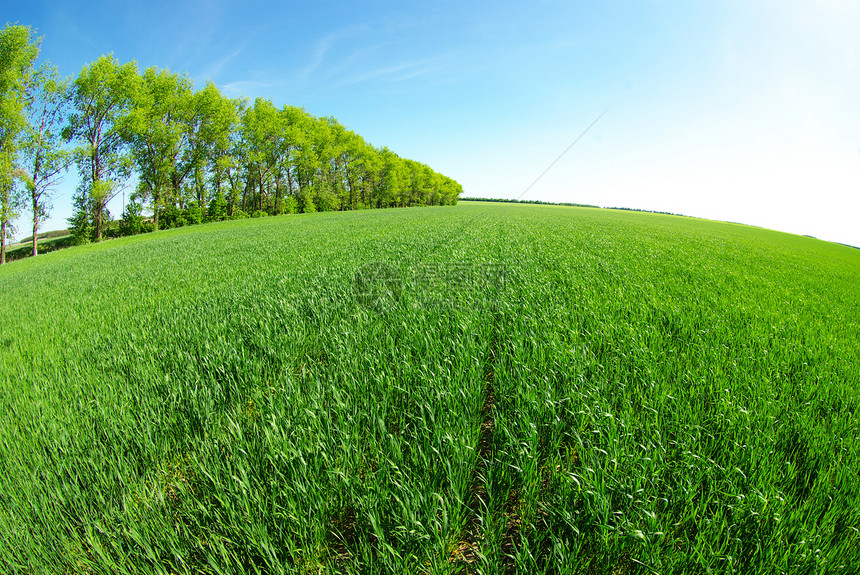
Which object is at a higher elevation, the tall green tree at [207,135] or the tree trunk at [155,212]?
the tall green tree at [207,135]

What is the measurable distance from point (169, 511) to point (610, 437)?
2.55m

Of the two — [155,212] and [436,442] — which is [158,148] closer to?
[155,212]

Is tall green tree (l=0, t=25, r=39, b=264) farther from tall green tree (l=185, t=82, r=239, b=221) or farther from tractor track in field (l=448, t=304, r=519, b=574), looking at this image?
tractor track in field (l=448, t=304, r=519, b=574)

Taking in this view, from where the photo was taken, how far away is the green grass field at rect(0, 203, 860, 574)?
5.02ft

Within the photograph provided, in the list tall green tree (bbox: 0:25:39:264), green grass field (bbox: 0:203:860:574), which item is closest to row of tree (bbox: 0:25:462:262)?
tall green tree (bbox: 0:25:39:264)

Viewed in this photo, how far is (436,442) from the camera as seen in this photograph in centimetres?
208

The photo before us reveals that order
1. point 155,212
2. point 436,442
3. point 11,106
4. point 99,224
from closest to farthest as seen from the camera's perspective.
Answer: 1. point 436,442
2. point 11,106
3. point 99,224
4. point 155,212

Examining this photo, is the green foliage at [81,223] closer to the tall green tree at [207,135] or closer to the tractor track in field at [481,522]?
the tall green tree at [207,135]

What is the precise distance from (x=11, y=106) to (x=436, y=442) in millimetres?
41941

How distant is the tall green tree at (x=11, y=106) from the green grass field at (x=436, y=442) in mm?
34556

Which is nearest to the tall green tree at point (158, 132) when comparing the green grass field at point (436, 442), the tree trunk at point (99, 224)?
the tree trunk at point (99, 224)

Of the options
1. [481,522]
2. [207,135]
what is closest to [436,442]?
[481,522]

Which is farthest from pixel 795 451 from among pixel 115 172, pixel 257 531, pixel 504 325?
pixel 115 172

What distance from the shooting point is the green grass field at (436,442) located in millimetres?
1529
